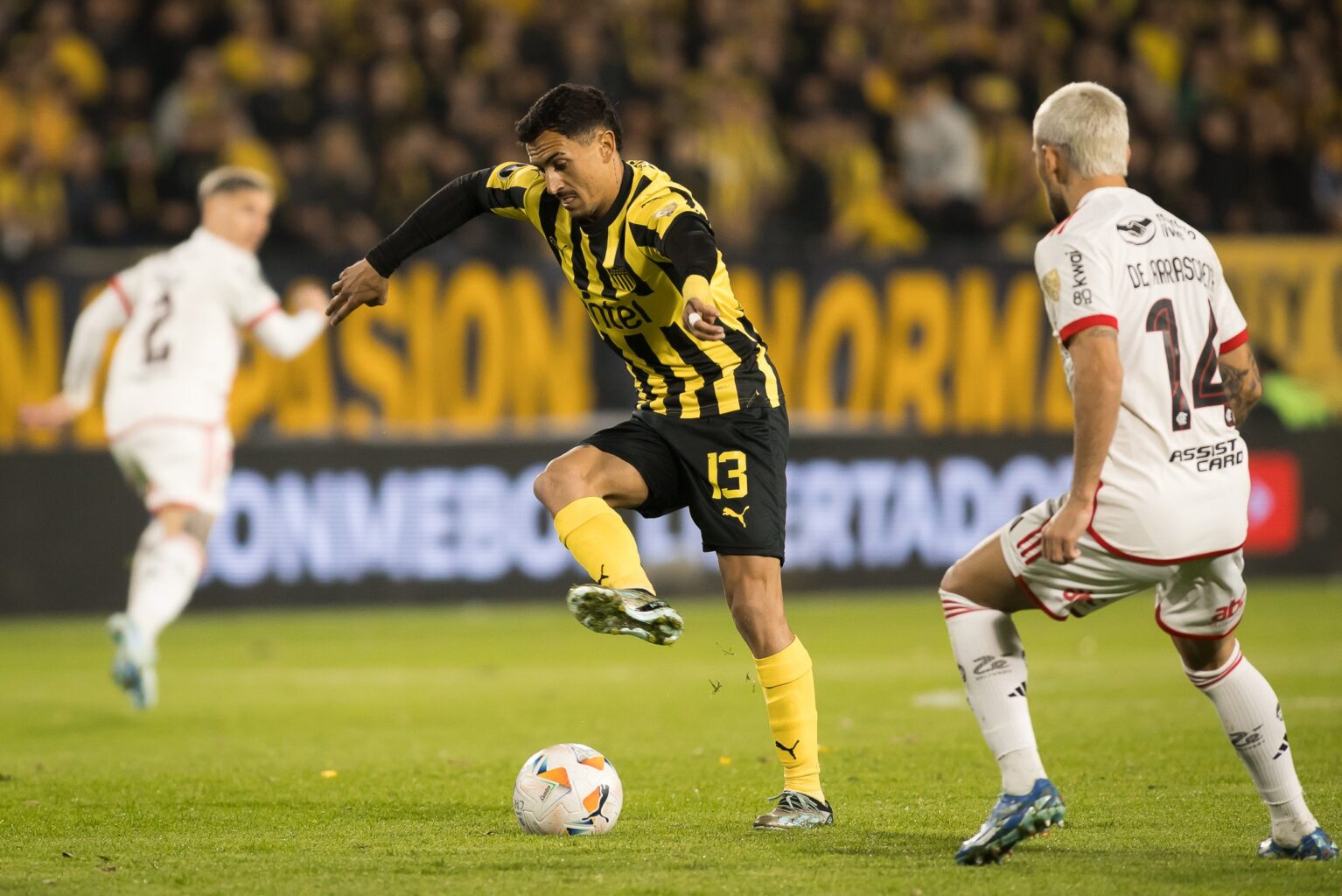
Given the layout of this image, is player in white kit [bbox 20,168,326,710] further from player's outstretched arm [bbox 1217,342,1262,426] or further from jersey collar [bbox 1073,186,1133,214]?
player's outstretched arm [bbox 1217,342,1262,426]

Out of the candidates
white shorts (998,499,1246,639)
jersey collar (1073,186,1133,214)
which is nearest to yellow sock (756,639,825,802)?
white shorts (998,499,1246,639)

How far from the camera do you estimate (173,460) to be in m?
9.09

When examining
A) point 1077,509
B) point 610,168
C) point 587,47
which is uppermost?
point 587,47

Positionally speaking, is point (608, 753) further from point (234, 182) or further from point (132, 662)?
point (234, 182)

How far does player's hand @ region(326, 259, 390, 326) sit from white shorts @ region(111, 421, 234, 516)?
332 cm

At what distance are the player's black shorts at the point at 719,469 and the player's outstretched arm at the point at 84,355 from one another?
4.40m

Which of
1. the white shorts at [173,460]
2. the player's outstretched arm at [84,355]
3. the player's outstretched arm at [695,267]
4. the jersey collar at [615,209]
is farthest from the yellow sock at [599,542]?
the player's outstretched arm at [84,355]

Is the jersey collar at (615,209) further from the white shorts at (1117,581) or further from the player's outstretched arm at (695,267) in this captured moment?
the white shorts at (1117,581)

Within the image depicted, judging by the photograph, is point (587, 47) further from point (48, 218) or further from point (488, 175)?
point (488, 175)

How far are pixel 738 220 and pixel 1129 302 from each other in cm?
988

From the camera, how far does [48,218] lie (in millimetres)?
12953

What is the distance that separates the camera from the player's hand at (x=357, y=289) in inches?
237

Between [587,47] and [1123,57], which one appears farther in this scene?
[1123,57]

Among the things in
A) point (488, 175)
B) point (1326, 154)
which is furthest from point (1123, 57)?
point (488, 175)
